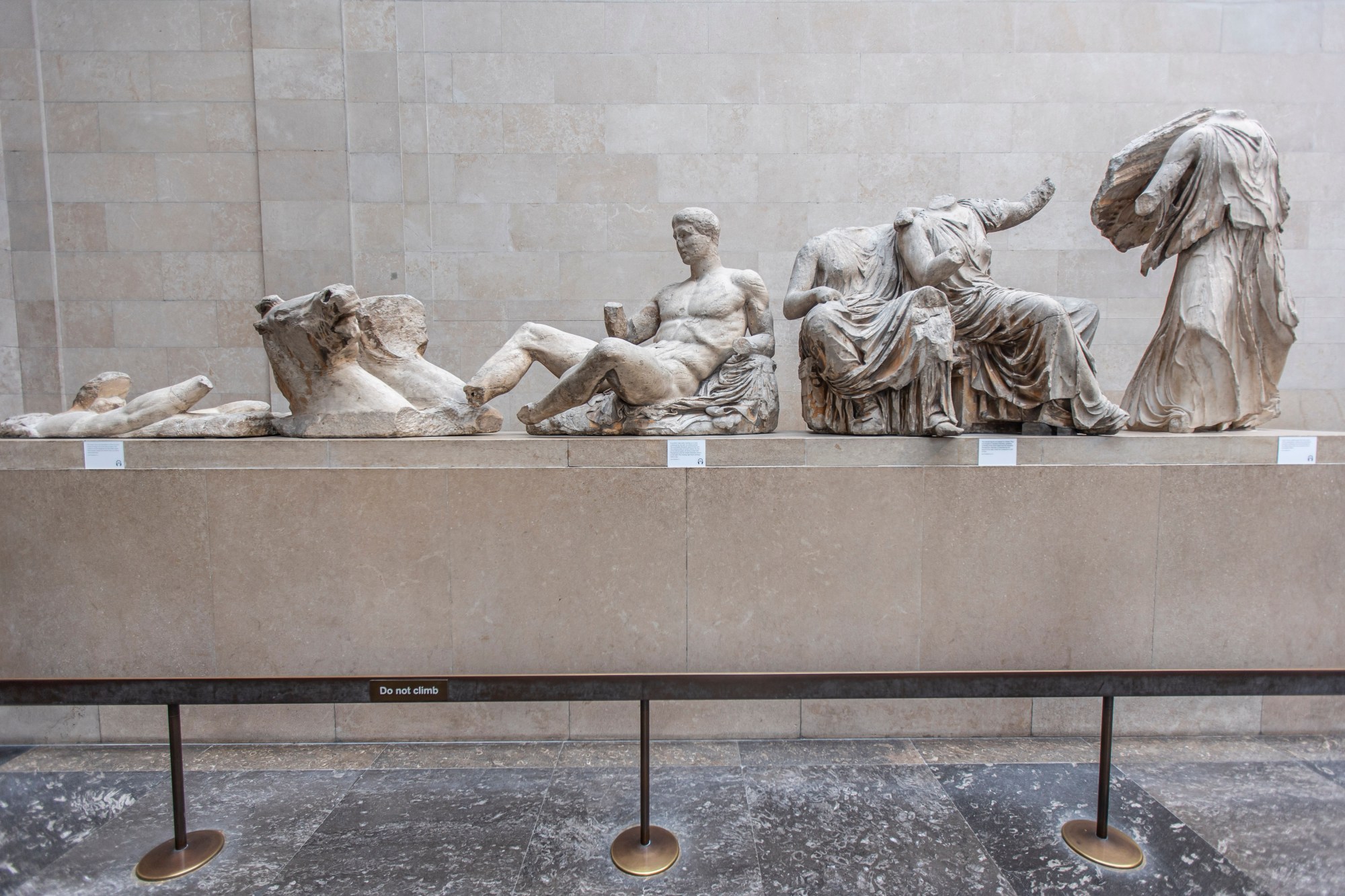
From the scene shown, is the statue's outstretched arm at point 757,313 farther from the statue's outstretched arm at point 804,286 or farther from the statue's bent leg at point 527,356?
the statue's bent leg at point 527,356

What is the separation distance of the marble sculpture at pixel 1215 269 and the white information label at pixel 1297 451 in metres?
0.30

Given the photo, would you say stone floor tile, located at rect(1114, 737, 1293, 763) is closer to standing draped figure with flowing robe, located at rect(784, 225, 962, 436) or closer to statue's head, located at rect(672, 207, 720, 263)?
standing draped figure with flowing robe, located at rect(784, 225, 962, 436)

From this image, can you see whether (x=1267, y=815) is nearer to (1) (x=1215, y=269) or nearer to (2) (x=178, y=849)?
(1) (x=1215, y=269)

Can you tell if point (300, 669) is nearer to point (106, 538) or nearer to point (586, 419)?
point (106, 538)

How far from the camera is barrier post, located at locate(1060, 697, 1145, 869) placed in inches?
97.0

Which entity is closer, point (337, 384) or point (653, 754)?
point (653, 754)

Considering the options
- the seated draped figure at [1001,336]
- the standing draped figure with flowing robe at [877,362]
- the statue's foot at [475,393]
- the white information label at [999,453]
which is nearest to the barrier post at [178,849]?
the statue's foot at [475,393]

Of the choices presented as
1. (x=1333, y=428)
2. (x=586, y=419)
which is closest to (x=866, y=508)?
(x=586, y=419)

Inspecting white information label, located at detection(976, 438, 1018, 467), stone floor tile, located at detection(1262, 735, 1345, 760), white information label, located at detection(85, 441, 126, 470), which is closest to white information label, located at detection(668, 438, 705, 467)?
white information label, located at detection(976, 438, 1018, 467)

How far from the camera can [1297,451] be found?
341 centimetres

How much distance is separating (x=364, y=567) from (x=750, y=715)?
2265mm

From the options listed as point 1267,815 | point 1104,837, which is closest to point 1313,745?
point 1267,815

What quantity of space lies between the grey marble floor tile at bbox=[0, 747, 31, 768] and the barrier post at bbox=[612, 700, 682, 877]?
3458 millimetres

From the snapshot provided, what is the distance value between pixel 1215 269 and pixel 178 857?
5.88 metres
